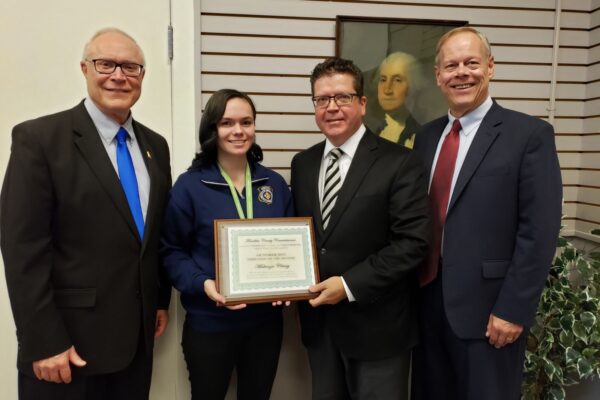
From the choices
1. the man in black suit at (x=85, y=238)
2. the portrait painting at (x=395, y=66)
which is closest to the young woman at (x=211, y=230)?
the man in black suit at (x=85, y=238)

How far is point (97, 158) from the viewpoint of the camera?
1711 mm

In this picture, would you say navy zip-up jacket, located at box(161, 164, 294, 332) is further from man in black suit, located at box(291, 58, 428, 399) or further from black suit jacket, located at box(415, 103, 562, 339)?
black suit jacket, located at box(415, 103, 562, 339)

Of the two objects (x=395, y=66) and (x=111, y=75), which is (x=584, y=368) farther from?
(x=111, y=75)

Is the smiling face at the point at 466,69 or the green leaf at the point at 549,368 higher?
the smiling face at the point at 466,69

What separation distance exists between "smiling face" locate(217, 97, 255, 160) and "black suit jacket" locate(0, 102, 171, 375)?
0.39 m

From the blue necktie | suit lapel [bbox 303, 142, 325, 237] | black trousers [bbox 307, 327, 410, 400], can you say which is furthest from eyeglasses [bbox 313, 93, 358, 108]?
black trousers [bbox 307, 327, 410, 400]

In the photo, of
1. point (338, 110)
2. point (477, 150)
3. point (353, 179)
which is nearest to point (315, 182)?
point (353, 179)

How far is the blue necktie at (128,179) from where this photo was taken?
5.91 feet

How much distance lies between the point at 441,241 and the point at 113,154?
144 cm

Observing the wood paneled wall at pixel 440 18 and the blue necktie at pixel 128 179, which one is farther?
the wood paneled wall at pixel 440 18

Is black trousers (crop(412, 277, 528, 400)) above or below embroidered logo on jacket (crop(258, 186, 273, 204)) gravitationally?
below

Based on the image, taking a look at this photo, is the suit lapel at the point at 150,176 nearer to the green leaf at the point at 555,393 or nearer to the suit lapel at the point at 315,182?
the suit lapel at the point at 315,182

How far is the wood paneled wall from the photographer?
2.54 metres

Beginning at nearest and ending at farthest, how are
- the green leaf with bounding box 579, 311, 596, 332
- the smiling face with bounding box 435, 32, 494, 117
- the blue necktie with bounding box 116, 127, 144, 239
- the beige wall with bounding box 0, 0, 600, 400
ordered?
the blue necktie with bounding box 116, 127, 144, 239
the smiling face with bounding box 435, 32, 494, 117
the beige wall with bounding box 0, 0, 600, 400
the green leaf with bounding box 579, 311, 596, 332
